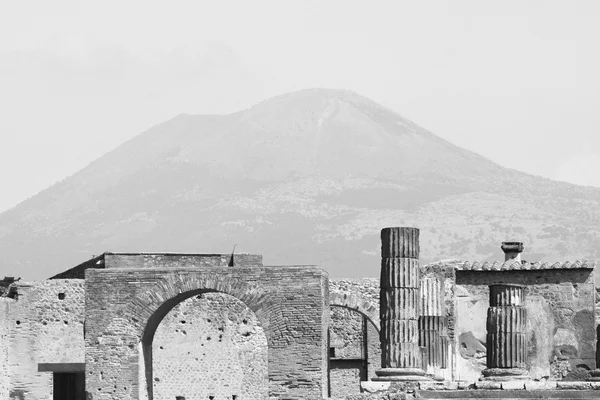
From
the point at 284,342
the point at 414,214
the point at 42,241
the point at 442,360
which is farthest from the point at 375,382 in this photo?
the point at 42,241

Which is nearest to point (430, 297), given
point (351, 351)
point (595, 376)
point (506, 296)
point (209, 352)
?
point (506, 296)

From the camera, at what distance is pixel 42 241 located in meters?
200

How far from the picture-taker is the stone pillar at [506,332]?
28.6 metres

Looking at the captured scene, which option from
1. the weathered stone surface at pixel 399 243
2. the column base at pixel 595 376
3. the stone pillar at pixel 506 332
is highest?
the weathered stone surface at pixel 399 243

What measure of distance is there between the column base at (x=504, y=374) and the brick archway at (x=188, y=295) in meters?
2.66

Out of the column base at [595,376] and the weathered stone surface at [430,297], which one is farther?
the weathered stone surface at [430,297]

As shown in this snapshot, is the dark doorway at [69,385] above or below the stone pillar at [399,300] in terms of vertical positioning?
below

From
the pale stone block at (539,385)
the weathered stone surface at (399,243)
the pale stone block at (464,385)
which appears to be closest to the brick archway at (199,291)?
the weathered stone surface at (399,243)

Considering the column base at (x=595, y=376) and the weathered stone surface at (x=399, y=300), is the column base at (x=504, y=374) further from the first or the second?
the weathered stone surface at (x=399, y=300)

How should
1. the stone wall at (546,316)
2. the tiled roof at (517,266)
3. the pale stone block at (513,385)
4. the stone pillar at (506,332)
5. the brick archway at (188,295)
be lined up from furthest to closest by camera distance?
the tiled roof at (517,266) < the stone wall at (546,316) < the brick archway at (188,295) < the stone pillar at (506,332) < the pale stone block at (513,385)

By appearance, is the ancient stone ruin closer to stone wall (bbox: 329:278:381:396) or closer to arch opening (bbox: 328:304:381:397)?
stone wall (bbox: 329:278:381:396)

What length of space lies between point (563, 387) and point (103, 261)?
1066cm

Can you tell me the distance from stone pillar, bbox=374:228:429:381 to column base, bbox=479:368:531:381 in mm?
1060

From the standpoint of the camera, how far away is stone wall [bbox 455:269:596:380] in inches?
1361
